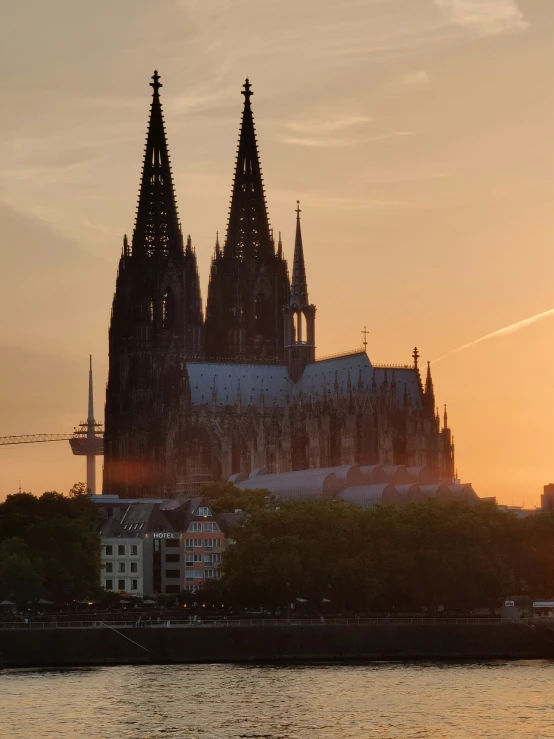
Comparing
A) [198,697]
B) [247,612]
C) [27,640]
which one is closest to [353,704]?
[198,697]

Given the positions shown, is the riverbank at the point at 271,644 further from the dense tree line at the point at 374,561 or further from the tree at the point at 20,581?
the tree at the point at 20,581

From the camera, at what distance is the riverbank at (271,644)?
14975cm

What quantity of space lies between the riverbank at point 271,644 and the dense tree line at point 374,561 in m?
9.92

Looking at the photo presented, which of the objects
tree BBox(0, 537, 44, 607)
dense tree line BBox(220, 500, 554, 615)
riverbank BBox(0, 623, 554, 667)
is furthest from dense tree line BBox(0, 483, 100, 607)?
riverbank BBox(0, 623, 554, 667)

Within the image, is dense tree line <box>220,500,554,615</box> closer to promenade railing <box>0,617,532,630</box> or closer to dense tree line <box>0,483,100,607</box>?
promenade railing <box>0,617,532,630</box>

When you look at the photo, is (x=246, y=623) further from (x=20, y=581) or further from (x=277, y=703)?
(x=277, y=703)

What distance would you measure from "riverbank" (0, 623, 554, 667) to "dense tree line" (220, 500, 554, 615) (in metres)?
9.92

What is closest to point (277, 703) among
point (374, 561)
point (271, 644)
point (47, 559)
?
point (271, 644)

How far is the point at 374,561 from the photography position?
173m

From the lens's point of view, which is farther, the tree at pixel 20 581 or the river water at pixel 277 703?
the tree at pixel 20 581

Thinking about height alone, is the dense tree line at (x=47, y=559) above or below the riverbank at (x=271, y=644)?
above

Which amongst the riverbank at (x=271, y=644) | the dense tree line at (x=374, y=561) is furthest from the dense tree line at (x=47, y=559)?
the riverbank at (x=271, y=644)

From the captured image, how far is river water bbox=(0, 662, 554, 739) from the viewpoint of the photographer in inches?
4606

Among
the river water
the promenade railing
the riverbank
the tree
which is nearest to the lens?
the river water
